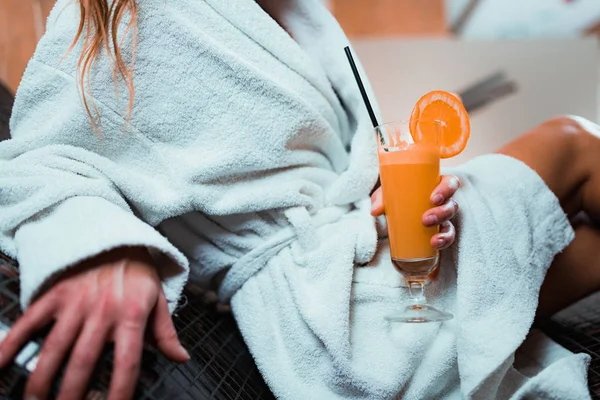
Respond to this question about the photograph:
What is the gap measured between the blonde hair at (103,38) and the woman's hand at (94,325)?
247mm

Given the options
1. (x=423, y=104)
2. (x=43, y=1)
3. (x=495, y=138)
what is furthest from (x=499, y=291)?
(x=495, y=138)

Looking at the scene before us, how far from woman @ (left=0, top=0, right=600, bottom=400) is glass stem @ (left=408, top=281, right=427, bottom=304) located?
0.02 meters

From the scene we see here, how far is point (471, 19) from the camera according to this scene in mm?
2617

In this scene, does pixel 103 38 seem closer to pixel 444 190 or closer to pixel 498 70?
pixel 444 190

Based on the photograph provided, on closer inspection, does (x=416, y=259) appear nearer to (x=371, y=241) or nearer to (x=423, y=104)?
(x=371, y=241)

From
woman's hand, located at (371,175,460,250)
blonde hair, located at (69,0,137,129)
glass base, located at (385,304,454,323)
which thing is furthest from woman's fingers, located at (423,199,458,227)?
blonde hair, located at (69,0,137,129)

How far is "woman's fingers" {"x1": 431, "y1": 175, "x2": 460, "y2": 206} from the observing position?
0.63 metres

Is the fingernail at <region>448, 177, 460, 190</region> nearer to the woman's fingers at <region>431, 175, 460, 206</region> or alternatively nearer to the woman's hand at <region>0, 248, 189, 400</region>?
the woman's fingers at <region>431, 175, 460, 206</region>

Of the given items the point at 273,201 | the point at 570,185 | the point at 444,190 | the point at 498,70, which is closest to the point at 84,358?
the point at 273,201

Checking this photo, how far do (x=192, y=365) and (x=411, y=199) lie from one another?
12.9 inches

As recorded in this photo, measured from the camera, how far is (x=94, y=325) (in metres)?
0.46

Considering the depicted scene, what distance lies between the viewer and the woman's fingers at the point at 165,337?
50 centimetres

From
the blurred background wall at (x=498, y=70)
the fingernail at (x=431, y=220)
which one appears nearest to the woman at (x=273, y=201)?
the fingernail at (x=431, y=220)

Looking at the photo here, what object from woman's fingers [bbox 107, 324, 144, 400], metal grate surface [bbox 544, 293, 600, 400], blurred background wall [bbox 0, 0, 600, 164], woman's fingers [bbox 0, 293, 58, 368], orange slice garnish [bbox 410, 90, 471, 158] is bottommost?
blurred background wall [bbox 0, 0, 600, 164]
